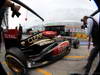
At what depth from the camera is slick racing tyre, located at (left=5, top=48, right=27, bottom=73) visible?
1.94 ft

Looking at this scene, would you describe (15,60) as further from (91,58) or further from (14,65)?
(91,58)

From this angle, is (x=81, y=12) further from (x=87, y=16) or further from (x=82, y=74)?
(x=82, y=74)

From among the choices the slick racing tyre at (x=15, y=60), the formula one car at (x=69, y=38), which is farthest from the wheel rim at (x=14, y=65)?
the formula one car at (x=69, y=38)

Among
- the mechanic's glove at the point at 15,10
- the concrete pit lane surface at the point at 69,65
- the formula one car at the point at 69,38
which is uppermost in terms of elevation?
the mechanic's glove at the point at 15,10

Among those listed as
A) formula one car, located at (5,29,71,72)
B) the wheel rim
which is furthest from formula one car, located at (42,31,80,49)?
the wheel rim

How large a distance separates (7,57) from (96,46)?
29cm

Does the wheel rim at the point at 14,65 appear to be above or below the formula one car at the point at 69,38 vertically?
below

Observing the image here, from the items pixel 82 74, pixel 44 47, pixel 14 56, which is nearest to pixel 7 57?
pixel 14 56

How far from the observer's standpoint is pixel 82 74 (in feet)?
1.88

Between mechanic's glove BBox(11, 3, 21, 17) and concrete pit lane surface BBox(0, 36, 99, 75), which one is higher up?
mechanic's glove BBox(11, 3, 21, 17)

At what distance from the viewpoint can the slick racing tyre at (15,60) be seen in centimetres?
59

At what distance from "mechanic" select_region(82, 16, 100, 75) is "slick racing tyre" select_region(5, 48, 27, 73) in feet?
0.71

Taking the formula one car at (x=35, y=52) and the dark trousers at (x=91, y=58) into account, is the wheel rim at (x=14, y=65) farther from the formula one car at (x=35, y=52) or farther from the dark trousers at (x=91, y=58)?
the dark trousers at (x=91, y=58)

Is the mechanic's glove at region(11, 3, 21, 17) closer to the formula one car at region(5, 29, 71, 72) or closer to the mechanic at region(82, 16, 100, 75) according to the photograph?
the formula one car at region(5, 29, 71, 72)
